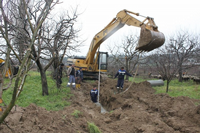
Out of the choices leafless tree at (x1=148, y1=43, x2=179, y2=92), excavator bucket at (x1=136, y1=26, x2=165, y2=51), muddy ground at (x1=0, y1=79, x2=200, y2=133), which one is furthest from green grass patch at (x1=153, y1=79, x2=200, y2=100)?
excavator bucket at (x1=136, y1=26, x2=165, y2=51)

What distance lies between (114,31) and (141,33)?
12.7 feet

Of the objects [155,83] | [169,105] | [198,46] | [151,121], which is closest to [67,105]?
[151,121]

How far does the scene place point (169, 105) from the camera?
725 centimetres

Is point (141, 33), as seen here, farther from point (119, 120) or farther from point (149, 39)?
point (119, 120)

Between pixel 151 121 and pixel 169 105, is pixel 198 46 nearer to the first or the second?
pixel 169 105

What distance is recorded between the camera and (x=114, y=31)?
10.9 meters

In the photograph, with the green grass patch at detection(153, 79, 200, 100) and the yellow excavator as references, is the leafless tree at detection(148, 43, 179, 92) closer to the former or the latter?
the green grass patch at detection(153, 79, 200, 100)

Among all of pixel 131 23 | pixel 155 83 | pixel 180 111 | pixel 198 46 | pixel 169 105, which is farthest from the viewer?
pixel 198 46

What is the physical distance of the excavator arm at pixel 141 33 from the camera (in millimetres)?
6844

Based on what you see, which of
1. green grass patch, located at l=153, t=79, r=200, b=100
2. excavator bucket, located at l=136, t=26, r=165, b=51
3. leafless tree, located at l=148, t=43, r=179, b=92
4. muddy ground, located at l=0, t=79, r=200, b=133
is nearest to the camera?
Result: muddy ground, located at l=0, t=79, r=200, b=133

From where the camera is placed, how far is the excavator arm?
6844 mm

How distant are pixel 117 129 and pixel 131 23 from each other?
5.61 meters

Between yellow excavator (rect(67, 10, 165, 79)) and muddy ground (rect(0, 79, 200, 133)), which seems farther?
yellow excavator (rect(67, 10, 165, 79))

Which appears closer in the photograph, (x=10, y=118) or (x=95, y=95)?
(x=10, y=118)
